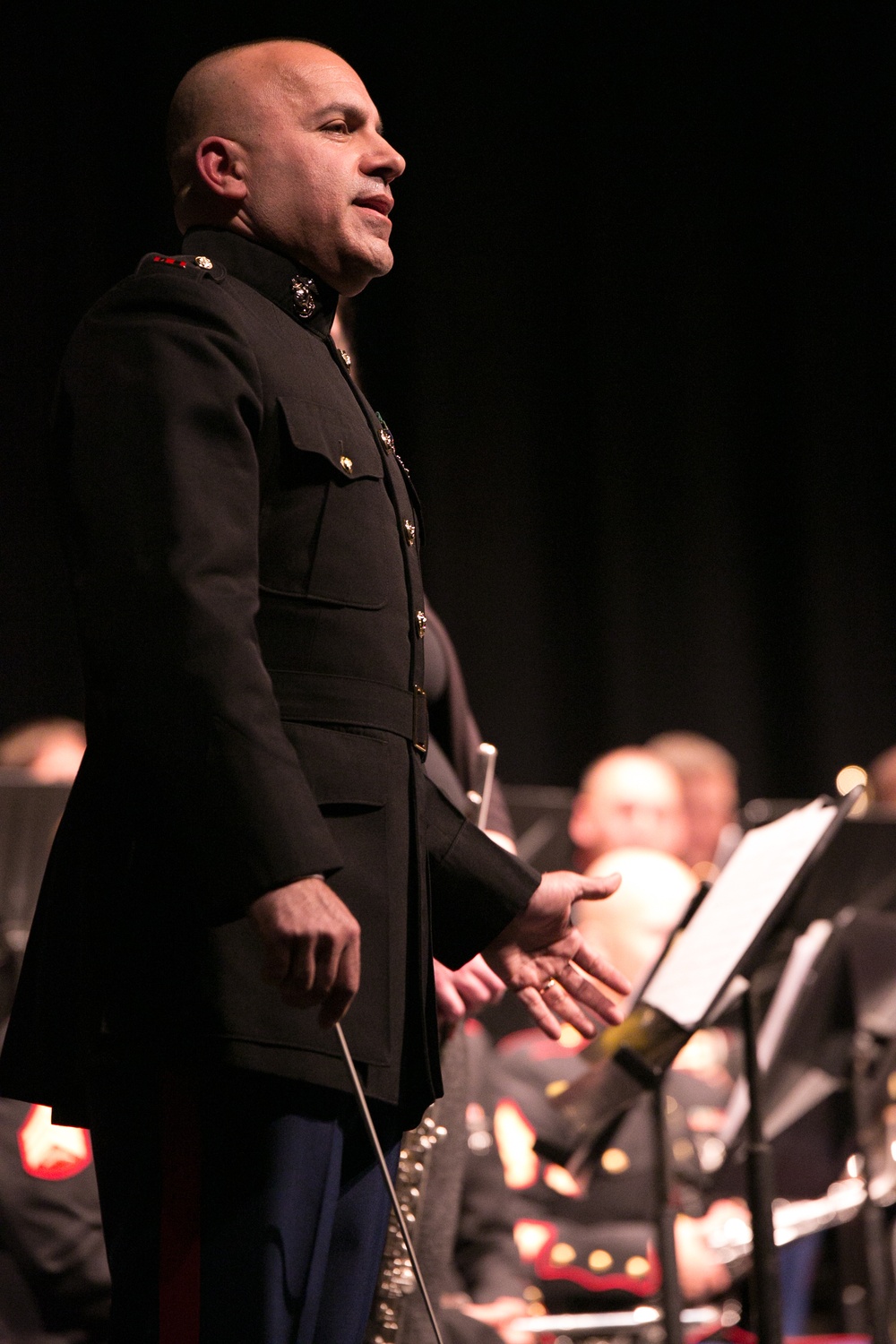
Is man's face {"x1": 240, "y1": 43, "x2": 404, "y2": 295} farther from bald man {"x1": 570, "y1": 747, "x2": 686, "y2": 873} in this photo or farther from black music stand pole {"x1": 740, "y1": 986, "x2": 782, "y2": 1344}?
bald man {"x1": 570, "y1": 747, "x2": 686, "y2": 873}

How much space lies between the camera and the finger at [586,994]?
1349 millimetres

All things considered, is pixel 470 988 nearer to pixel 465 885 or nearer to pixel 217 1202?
pixel 465 885

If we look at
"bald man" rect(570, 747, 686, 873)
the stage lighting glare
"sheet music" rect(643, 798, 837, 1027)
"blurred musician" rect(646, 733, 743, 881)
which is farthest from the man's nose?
the stage lighting glare

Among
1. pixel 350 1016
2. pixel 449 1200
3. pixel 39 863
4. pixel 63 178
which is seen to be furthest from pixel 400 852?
pixel 63 178

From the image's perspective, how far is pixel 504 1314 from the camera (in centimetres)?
228

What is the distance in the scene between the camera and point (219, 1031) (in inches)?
40.1

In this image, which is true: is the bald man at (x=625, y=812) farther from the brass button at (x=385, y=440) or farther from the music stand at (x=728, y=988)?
the brass button at (x=385, y=440)

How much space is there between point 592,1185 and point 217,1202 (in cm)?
198

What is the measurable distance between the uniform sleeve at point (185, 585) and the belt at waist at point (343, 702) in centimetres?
9

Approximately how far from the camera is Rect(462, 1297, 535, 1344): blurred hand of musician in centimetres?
222

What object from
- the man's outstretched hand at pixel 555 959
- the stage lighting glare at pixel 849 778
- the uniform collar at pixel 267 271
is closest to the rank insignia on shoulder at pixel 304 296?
the uniform collar at pixel 267 271

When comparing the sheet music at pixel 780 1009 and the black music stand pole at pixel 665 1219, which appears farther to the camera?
the sheet music at pixel 780 1009

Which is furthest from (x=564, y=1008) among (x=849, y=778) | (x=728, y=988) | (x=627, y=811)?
(x=849, y=778)

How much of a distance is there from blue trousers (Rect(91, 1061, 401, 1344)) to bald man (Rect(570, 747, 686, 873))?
8.64 ft
